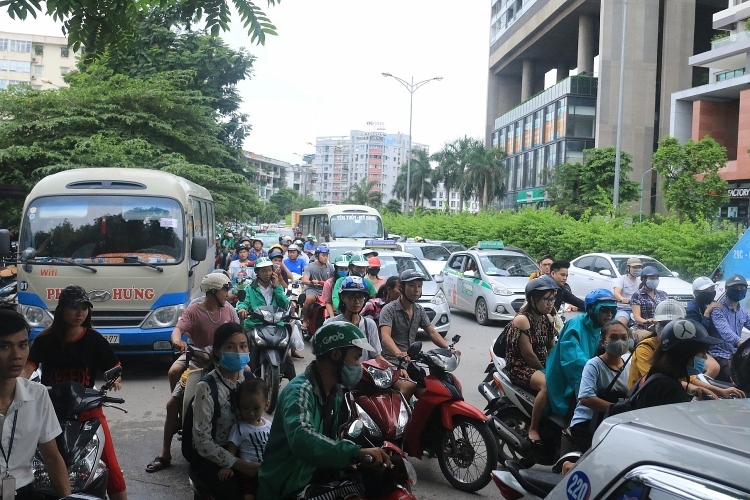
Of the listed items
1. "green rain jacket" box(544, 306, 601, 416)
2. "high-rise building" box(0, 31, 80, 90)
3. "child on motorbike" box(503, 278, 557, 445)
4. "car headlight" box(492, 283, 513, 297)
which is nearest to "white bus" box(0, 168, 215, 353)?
"child on motorbike" box(503, 278, 557, 445)

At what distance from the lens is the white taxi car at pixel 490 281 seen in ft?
49.7

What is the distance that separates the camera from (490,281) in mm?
15461

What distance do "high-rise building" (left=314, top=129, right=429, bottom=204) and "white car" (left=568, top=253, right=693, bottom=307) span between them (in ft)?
463

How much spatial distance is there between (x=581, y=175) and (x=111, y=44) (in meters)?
34.4

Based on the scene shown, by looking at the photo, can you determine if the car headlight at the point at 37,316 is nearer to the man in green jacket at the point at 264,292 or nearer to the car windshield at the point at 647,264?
the man in green jacket at the point at 264,292

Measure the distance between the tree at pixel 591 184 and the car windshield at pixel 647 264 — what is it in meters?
17.1

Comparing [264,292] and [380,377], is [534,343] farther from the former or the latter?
[264,292]

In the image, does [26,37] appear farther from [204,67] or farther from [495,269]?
[495,269]

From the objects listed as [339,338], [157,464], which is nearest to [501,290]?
[157,464]

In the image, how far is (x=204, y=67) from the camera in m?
27.1

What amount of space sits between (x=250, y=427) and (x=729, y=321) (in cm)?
542

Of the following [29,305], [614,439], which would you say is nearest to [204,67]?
[29,305]

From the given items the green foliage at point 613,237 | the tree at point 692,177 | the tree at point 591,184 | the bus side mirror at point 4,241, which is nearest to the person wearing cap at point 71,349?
the bus side mirror at point 4,241

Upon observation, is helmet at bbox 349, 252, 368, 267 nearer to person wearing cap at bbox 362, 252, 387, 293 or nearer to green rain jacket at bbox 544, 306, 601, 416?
person wearing cap at bbox 362, 252, 387, 293
